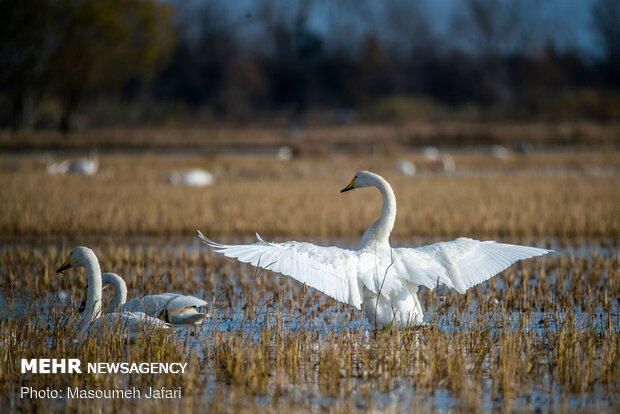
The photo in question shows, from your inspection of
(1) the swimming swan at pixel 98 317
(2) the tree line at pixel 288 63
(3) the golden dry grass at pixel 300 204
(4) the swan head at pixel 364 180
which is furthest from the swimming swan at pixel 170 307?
(2) the tree line at pixel 288 63

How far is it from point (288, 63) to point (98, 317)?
58.9m

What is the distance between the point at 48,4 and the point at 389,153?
2254 cm

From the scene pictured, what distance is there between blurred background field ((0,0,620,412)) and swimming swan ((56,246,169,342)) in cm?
15

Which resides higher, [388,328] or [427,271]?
[427,271]

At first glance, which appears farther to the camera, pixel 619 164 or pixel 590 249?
pixel 619 164

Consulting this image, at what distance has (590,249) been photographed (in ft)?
34.0

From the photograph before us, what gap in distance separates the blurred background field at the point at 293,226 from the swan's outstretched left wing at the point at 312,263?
1.15 ft

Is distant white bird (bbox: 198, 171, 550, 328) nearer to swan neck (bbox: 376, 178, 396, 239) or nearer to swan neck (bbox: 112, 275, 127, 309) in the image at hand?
swan neck (bbox: 376, 178, 396, 239)

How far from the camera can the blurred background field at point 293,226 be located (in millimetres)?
4742

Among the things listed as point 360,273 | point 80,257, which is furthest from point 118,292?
point 360,273

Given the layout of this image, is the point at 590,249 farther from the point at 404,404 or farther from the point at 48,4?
the point at 48,4

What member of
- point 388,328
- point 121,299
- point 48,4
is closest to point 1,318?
point 121,299

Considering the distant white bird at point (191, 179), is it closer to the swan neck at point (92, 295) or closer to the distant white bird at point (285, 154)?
the distant white bird at point (285, 154)

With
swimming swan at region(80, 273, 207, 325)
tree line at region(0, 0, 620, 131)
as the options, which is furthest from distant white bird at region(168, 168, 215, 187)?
tree line at region(0, 0, 620, 131)
